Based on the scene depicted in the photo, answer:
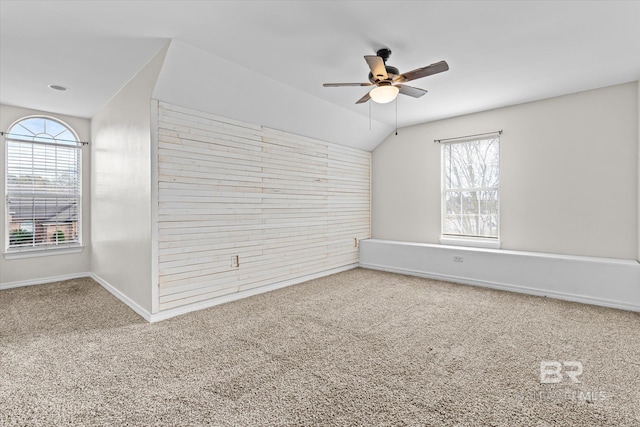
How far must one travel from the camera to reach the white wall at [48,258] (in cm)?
432

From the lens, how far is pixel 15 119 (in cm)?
440

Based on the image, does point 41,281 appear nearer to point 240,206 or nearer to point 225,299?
point 225,299

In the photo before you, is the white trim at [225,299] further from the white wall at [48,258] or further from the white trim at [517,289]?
the white wall at [48,258]

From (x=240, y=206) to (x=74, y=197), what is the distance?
10.2 ft

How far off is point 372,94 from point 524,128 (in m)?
2.76

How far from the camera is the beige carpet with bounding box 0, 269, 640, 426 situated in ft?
5.70

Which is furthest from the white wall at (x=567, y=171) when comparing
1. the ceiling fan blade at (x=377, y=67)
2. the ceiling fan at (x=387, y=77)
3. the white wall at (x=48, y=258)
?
the white wall at (x=48, y=258)

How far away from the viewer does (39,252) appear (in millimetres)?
4602

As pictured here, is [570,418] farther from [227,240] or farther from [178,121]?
[178,121]

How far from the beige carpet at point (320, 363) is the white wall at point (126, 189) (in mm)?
491

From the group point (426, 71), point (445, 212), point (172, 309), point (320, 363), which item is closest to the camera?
point (320, 363)

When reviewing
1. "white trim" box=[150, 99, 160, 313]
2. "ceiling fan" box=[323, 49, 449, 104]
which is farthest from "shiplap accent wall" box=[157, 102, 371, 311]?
"ceiling fan" box=[323, 49, 449, 104]

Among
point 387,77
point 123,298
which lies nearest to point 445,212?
point 387,77

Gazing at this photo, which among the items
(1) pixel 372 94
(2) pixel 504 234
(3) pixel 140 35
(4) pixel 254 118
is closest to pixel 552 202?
(2) pixel 504 234
